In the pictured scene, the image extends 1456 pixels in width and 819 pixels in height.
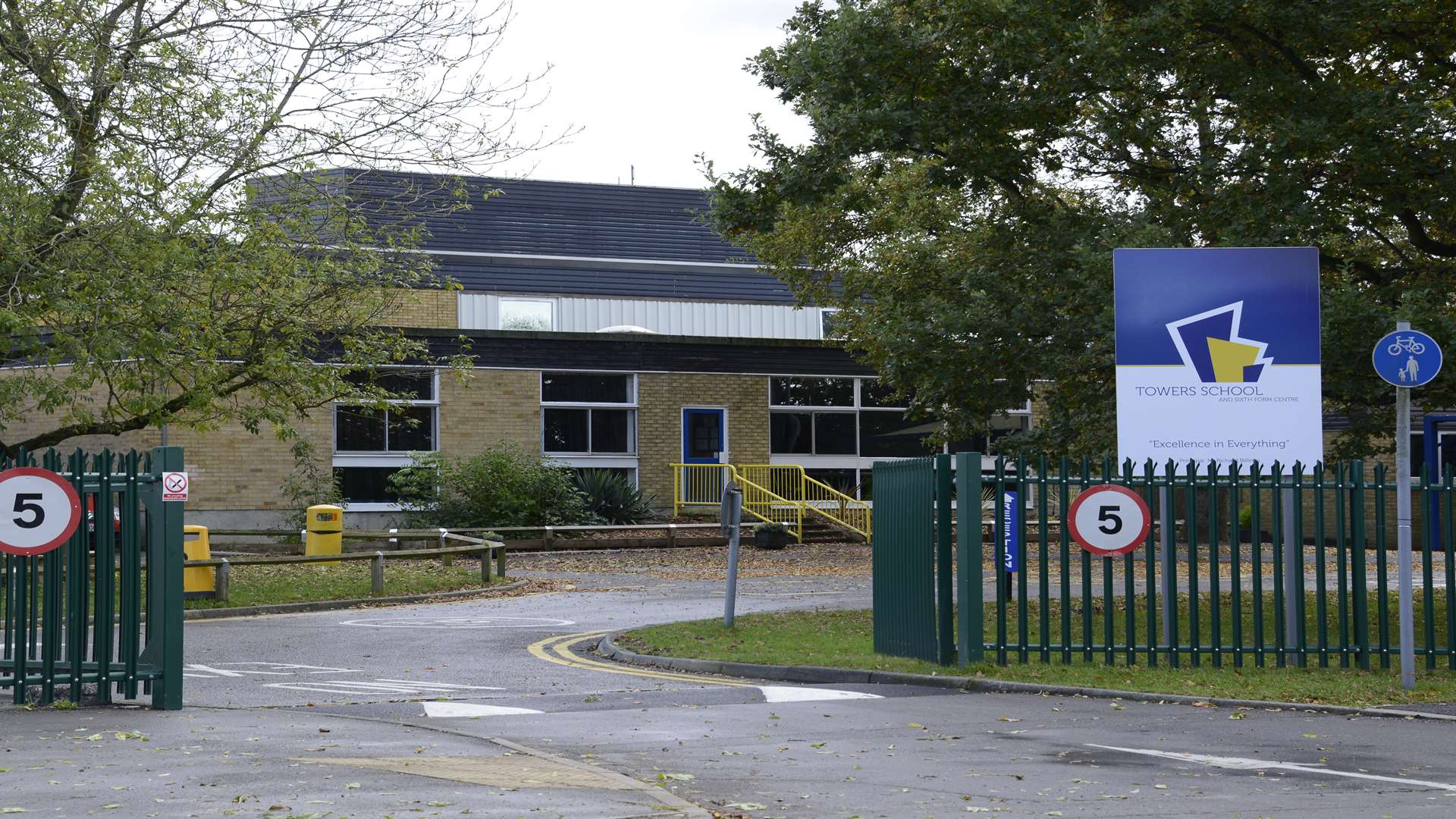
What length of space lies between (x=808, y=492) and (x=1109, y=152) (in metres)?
20.2

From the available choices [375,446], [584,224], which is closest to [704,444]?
[375,446]

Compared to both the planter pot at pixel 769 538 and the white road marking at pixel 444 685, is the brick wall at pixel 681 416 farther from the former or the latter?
the white road marking at pixel 444 685

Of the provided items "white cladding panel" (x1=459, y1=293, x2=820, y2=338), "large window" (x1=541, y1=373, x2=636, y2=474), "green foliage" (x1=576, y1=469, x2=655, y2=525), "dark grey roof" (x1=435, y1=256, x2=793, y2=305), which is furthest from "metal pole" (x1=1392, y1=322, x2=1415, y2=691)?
"dark grey roof" (x1=435, y1=256, x2=793, y2=305)

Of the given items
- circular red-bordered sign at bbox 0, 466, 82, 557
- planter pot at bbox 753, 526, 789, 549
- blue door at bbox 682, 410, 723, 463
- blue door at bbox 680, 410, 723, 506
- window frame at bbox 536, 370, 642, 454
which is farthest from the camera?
blue door at bbox 682, 410, 723, 463

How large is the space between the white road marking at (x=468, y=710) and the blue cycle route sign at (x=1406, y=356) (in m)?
6.56

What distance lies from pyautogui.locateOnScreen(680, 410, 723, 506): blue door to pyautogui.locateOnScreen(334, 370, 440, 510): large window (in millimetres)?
6023

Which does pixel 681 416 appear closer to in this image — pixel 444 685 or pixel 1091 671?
pixel 444 685

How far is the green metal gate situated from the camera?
35.6 feet

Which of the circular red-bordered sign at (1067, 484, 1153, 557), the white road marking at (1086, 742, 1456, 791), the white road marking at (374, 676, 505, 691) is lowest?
the white road marking at (374, 676, 505, 691)

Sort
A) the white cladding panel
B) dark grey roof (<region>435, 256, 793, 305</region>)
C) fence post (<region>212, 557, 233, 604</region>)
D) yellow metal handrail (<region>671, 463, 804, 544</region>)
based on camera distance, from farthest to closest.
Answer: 1. dark grey roof (<region>435, 256, 793, 305</region>)
2. the white cladding panel
3. yellow metal handrail (<region>671, 463, 804, 544</region>)
4. fence post (<region>212, 557, 233, 604</region>)

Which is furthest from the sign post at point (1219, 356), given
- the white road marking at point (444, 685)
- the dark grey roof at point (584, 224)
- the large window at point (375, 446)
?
the dark grey roof at point (584, 224)

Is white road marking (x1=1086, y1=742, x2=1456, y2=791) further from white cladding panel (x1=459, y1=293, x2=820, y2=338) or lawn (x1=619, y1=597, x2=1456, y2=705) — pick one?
white cladding panel (x1=459, y1=293, x2=820, y2=338)

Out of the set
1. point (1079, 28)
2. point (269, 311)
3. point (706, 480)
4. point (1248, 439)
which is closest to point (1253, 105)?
point (1079, 28)

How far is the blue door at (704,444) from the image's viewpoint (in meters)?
38.6
